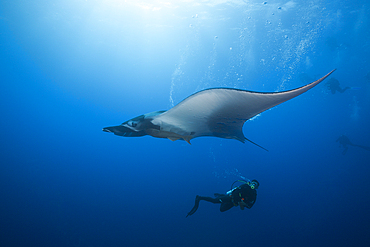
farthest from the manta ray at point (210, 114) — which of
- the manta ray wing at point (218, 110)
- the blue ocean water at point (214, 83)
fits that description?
the blue ocean water at point (214, 83)

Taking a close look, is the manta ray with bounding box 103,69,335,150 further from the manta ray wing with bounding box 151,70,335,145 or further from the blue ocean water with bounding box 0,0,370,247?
the blue ocean water with bounding box 0,0,370,247

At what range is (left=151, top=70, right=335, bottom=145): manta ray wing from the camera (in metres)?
1.58

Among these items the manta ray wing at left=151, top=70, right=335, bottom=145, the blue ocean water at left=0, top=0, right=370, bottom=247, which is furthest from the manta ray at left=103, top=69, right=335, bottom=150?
the blue ocean water at left=0, top=0, right=370, bottom=247

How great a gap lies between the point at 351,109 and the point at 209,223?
3054 centimetres

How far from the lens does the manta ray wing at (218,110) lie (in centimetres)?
158

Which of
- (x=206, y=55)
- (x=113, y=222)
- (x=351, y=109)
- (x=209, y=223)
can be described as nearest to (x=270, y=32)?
(x=206, y=55)

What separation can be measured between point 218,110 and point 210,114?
0.53 feet

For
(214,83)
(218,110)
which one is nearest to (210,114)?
(218,110)

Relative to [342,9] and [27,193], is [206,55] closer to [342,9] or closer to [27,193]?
[342,9]

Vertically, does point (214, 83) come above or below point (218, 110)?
above

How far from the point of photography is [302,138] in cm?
2534

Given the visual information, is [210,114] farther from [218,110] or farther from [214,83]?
[214,83]

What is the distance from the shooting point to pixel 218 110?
2033 millimetres

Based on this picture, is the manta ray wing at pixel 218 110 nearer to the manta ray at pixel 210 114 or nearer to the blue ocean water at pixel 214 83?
the manta ray at pixel 210 114
